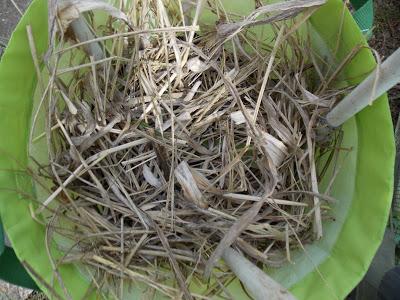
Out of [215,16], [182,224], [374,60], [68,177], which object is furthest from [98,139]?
[374,60]

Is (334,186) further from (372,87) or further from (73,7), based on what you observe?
(73,7)

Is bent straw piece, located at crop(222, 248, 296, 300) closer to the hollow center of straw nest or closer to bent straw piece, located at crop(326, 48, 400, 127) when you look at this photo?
the hollow center of straw nest

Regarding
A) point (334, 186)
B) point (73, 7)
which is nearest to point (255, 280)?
point (334, 186)

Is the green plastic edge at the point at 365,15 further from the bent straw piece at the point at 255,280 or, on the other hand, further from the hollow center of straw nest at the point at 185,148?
the bent straw piece at the point at 255,280

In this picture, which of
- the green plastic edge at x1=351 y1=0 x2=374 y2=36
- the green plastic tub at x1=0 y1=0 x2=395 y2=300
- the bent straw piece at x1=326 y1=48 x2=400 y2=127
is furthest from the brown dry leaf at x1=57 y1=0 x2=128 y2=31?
the green plastic edge at x1=351 y1=0 x2=374 y2=36

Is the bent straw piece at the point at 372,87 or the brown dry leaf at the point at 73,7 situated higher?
the brown dry leaf at the point at 73,7

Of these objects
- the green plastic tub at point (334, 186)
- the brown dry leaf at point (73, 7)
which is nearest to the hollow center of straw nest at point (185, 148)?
the green plastic tub at point (334, 186)

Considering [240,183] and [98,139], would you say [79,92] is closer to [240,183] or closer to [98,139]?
[98,139]
